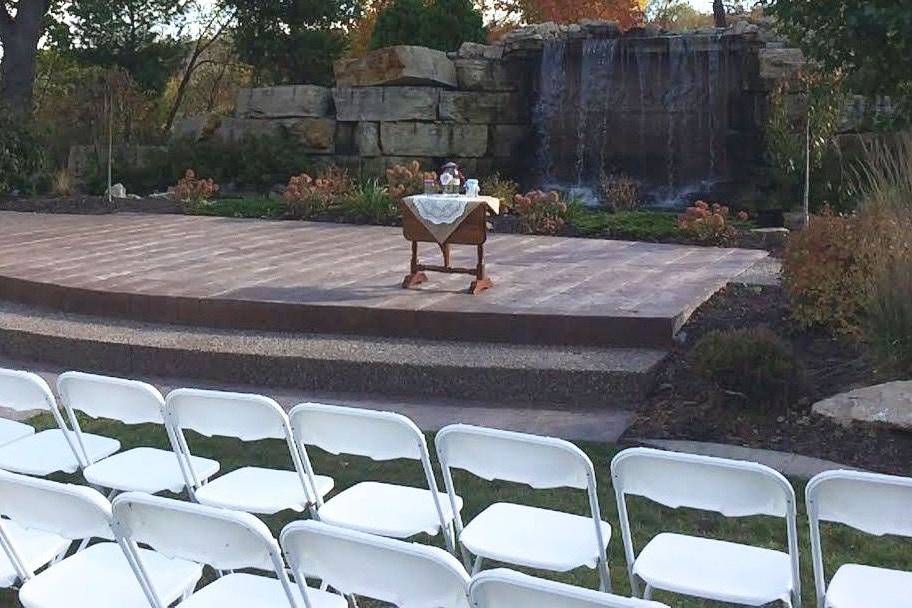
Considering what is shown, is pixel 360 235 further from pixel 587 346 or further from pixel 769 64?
pixel 769 64

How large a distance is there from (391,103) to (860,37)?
11.2m

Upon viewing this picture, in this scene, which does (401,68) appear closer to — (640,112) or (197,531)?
(640,112)

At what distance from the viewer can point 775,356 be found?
5.53 m

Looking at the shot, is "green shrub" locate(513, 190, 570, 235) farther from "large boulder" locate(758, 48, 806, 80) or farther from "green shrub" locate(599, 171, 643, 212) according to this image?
"large boulder" locate(758, 48, 806, 80)

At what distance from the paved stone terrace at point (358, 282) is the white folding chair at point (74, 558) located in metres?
3.96

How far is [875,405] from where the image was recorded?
16.8 feet

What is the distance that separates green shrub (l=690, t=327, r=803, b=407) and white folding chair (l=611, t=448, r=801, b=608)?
99.5 inches

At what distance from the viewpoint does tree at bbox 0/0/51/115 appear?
19.7 m

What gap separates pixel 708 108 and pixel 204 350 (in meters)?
11.0

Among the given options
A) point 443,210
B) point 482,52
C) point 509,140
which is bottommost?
point 443,210

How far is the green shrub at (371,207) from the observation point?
12734 mm

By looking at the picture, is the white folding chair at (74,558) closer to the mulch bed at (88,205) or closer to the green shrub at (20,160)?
the mulch bed at (88,205)

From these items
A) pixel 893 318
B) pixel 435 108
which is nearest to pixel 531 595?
pixel 893 318

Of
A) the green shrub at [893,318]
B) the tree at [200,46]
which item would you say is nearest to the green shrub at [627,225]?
the green shrub at [893,318]
